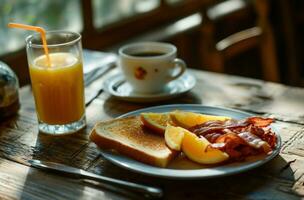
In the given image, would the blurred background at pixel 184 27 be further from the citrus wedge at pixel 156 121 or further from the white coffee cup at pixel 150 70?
the citrus wedge at pixel 156 121

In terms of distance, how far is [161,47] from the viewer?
53.5 inches

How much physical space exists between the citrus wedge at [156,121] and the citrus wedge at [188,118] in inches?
0.8

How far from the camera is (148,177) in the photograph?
94 cm

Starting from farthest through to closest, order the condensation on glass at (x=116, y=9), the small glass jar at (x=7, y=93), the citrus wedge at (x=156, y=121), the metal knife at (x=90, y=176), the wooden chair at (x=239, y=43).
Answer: the condensation on glass at (x=116, y=9) < the wooden chair at (x=239, y=43) < the small glass jar at (x=7, y=93) < the citrus wedge at (x=156, y=121) < the metal knife at (x=90, y=176)

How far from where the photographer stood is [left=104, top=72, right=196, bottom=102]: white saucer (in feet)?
4.16

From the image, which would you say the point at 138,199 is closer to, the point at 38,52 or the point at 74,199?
the point at 74,199

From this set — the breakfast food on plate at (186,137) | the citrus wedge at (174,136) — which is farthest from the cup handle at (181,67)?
the citrus wedge at (174,136)

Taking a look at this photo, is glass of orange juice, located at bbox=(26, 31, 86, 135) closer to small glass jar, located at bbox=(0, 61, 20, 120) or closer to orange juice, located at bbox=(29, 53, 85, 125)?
orange juice, located at bbox=(29, 53, 85, 125)

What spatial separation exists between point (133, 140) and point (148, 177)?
0.09m

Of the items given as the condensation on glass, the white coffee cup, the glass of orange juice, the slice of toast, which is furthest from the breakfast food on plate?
the condensation on glass

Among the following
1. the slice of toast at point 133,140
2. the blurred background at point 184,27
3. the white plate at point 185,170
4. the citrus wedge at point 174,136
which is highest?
the citrus wedge at point 174,136

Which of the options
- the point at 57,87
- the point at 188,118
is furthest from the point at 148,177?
the point at 57,87

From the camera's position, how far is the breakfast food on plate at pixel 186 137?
0.93m

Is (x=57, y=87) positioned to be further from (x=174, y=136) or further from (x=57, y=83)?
(x=174, y=136)
